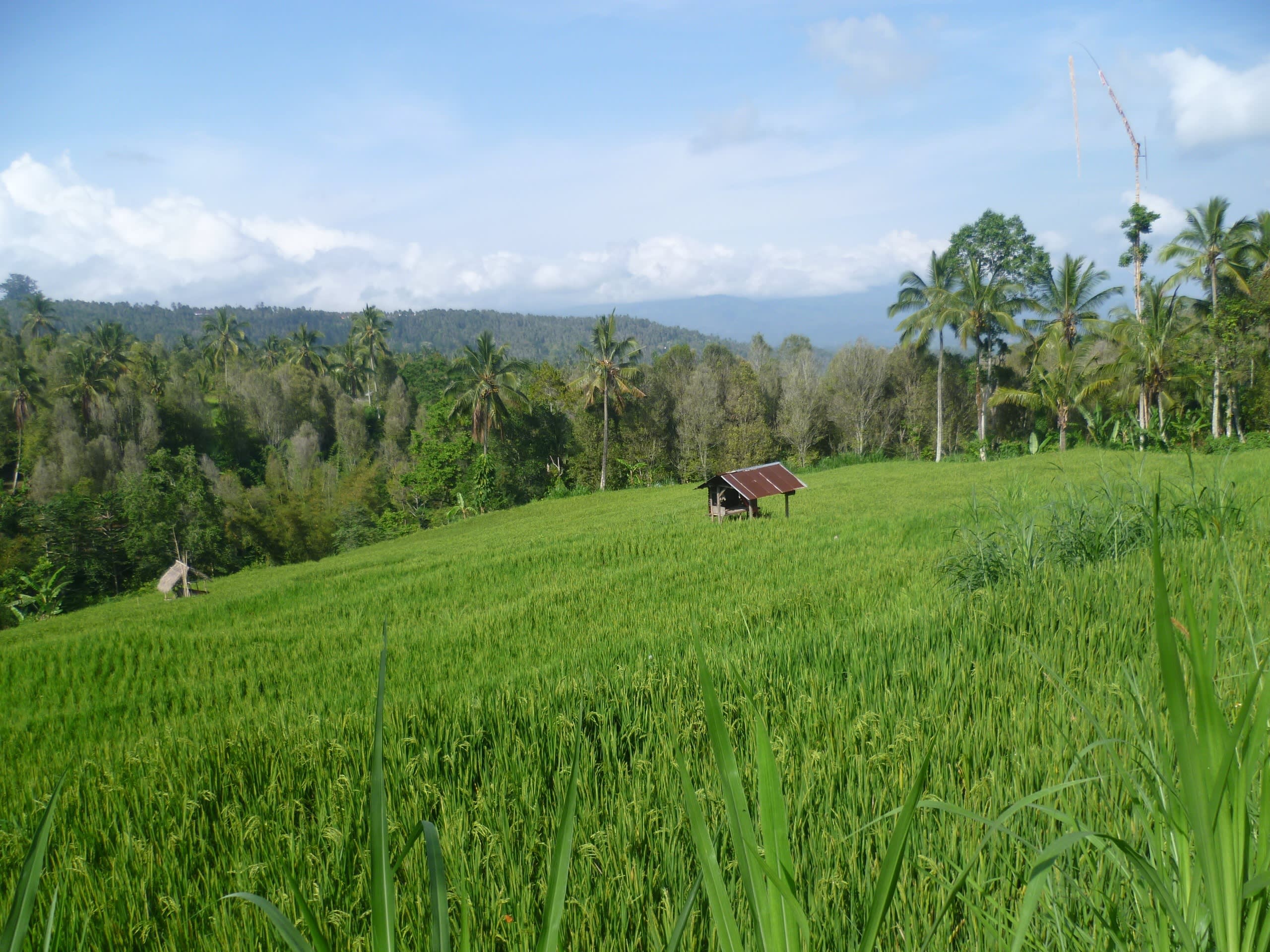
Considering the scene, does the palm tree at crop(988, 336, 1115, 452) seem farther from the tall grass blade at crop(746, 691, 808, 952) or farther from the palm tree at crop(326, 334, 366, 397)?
the palm tree at crop(326, 334, 366, 397)

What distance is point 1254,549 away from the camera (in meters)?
5.40

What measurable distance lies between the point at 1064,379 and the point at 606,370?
2380cm

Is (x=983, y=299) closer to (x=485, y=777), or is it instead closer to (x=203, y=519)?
(x=485, y=777)

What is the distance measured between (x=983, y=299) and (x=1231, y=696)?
1518 inches

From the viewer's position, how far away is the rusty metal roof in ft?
50.2

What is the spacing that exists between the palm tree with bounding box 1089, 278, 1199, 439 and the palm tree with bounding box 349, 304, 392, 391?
6853 centimetres

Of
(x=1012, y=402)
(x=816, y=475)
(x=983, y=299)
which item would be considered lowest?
(x=816, y=475)

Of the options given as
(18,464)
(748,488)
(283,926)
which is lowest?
(18,464)

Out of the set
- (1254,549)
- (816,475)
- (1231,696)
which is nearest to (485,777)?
(1231,696)

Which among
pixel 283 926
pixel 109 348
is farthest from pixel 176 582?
pixel 109 348

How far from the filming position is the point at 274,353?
259ft

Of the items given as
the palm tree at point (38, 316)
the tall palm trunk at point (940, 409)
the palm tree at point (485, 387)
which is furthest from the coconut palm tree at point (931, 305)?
the palm tree at point (38, 316)

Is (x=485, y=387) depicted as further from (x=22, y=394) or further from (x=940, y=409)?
(x=22, y=394)

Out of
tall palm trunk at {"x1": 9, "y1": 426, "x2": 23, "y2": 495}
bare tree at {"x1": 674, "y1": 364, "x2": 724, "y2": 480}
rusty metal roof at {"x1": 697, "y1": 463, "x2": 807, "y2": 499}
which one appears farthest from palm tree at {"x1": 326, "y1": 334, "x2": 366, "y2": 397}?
rusty metal roof at {"x1": 697, "y1": 463, "x2": 807, "y2": 499}
